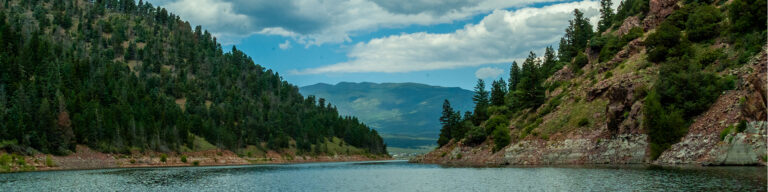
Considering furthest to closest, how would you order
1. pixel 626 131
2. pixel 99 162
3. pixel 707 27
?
pixel 99 162 → pixel 707 27 → pixel 626 131

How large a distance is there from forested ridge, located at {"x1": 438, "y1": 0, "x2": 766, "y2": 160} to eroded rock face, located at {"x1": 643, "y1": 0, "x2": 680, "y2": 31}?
32 cm

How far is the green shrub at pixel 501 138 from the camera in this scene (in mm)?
129875

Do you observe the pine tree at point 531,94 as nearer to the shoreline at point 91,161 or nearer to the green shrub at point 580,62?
the green shrub at point 580,62

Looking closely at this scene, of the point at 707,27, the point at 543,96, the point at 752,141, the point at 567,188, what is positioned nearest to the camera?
the point at 567,188

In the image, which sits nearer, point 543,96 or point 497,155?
point 497,155

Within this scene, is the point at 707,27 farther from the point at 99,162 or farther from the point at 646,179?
the point at 99,162

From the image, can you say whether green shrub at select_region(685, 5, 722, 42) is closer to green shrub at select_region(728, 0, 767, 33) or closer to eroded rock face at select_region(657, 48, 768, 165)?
green shrub at select_region(728, 0, 767, 33)

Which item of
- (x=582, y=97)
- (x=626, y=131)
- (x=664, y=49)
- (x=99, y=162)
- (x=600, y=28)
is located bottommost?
(x=99, y=162)

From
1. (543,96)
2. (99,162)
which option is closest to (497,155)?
(543,96)

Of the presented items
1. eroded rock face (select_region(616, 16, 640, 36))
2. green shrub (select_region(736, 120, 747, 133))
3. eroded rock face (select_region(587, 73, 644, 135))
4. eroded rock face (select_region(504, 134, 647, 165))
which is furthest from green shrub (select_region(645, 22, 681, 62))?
green shrub (select_region(736, 120, 747, 133))

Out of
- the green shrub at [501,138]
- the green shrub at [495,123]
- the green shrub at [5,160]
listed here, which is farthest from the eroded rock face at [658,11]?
the green shrub at [5,160]

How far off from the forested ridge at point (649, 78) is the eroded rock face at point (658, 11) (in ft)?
1.04

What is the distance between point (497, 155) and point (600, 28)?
2884 inches

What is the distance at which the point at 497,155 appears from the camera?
12962cm
